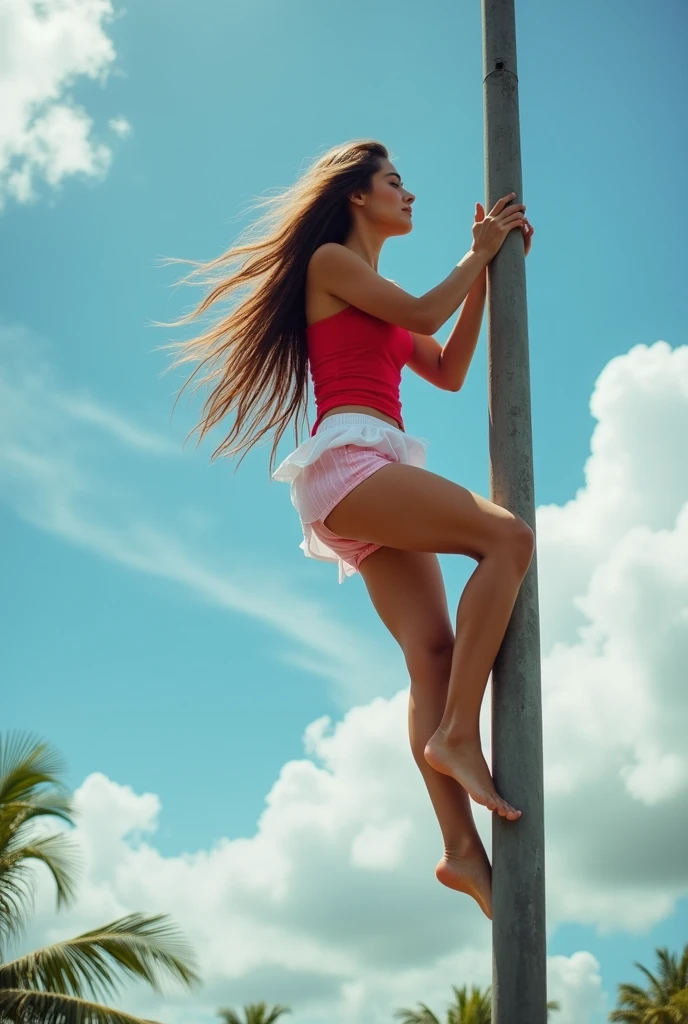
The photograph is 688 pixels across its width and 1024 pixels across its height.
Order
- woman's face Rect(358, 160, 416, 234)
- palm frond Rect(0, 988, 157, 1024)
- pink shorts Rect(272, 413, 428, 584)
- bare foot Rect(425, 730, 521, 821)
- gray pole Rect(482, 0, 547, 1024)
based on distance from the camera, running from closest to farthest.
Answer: gray pole Rect(482, 0, 547, 1024)
bare foot Rect(425, 730, 521, 821)
pink shorts Rect(272, 413, 428, 584)
woman's face Rect(358, 160, 416, 234)
palm frond Rect(0, 988, 157, 1024)

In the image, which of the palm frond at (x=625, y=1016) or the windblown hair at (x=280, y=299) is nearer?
the windblown hair at (x=280, y=299)

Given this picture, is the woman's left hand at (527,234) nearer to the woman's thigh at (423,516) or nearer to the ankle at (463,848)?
the woman's thigh at (423,516)

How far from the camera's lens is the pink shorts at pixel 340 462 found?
349cm

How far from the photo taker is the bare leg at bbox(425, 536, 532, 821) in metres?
3.13

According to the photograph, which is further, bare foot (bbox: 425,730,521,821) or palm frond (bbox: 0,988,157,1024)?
palm frond (bbox: 0,988,157,1024)

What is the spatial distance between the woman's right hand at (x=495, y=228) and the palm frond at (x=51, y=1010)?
9741mm

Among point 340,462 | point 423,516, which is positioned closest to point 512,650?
point 423,516

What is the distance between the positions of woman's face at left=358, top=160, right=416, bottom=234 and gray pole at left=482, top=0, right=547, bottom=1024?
405 millimetres

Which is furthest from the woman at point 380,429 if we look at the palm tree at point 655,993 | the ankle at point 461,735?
the palm tree at point 655,993

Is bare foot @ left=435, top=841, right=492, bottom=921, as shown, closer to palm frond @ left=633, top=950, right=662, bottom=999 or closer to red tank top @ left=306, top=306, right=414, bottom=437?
red tank top @ left=306, top=306, right=414, bottom=437

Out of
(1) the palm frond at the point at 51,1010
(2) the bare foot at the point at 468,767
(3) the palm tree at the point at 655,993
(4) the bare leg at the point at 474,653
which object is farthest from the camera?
(3) the palm tree at the point at 655,993

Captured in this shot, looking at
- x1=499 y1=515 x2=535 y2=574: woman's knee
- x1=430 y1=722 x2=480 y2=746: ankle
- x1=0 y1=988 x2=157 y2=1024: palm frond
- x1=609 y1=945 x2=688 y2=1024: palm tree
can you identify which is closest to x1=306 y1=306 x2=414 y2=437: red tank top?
x1=499 y1=515 x2=535 y2=574: woman's knee

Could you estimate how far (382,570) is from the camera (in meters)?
3.67

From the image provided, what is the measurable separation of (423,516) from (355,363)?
652 millimetres
